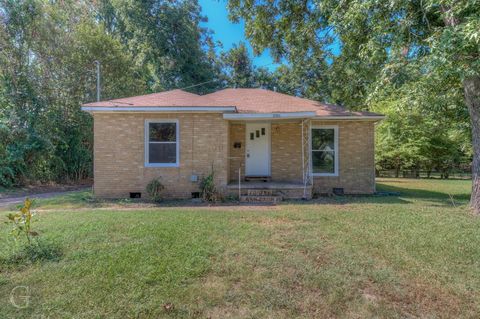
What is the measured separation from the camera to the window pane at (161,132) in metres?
9.16

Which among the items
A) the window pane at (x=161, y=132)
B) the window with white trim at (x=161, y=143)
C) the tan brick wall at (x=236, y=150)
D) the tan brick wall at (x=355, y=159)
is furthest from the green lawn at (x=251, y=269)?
the tan brick wall at (x=236, y=150)

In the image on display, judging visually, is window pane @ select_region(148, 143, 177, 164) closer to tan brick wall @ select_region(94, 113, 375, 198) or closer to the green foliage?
tan brick wall @ select_region(94, 113, 375, 198)

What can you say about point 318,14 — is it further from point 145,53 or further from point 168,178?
point 145,53

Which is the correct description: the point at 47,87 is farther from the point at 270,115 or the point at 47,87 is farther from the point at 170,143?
the point at 270,115

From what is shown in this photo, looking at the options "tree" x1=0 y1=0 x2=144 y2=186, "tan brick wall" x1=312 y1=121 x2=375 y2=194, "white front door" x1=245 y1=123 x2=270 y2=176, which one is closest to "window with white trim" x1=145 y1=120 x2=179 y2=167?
"white front door" x1=245 y1=123 x2=270 y2=176

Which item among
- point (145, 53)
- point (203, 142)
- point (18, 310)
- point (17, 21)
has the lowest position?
point (18, 310)

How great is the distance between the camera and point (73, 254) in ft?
13.6

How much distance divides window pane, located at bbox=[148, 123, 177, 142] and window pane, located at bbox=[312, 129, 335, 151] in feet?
17.8

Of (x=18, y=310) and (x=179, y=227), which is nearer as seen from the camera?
(x=18, y=310)

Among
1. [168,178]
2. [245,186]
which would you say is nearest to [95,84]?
[168,178]

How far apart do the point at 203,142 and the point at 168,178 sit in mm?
1666

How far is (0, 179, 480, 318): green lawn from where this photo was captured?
299cm

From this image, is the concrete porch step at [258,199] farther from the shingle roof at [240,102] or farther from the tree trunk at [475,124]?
the tree trunk at [475,124]

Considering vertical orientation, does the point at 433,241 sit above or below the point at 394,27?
below
